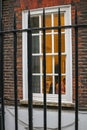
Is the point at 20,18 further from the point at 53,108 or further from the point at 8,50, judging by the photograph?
the point at 53,108

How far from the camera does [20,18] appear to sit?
293 inches

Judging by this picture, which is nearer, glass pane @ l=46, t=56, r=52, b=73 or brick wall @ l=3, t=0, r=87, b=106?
brick wall @ l=3, t=0, r=87, b=106

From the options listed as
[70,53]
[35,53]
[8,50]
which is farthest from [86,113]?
[8,50]

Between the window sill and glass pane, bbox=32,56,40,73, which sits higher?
glass pane, bbox=32,56,40,73

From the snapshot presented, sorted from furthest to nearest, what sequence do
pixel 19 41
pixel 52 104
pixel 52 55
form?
pixel 19 41 → pixel 52 55 → pixel 52 104

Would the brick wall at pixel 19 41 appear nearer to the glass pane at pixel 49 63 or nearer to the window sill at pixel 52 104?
the window sill at pixel 52 104

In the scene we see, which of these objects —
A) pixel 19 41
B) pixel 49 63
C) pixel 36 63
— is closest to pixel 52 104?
pixel 49 63

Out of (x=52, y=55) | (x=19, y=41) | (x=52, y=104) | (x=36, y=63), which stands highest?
(x=19, y=41)

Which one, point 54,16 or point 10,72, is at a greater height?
point 54,16

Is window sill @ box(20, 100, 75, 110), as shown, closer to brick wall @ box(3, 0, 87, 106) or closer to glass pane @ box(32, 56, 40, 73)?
brick wall @ box(3, 0, 87, 106)

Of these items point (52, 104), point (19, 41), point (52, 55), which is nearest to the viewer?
point (52, 104)

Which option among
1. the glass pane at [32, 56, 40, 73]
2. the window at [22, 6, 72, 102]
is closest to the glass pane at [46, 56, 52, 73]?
the window at [22, 6, 72, 102]

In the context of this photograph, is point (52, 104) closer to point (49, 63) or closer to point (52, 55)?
point (49, 63)

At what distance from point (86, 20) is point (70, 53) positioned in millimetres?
698
